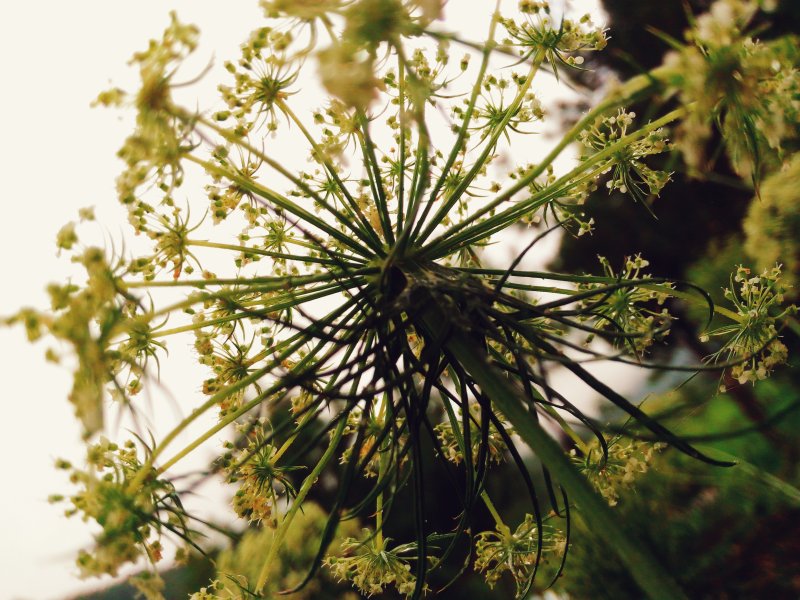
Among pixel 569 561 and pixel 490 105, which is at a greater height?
pixel 490 105

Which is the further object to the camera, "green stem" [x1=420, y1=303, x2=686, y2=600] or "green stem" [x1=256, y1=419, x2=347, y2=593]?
"green stem" [x1=256, y1=419, x2=347, y2=593]

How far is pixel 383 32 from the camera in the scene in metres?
1.04

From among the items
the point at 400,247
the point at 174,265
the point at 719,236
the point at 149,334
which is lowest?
the point at 400,247

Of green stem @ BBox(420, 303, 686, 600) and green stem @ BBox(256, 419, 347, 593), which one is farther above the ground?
green stem @ BBox(256, 419, 347, 593)

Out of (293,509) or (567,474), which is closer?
(567,474)

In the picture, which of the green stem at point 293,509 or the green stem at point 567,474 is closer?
the green stem at point 567,474

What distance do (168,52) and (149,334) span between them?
0.72 metres

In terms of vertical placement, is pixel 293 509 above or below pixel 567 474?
above

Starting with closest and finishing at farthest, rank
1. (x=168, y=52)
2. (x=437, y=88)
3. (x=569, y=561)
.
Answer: (x=168, y=52) < (x=437, y=88) < (x=569, y=561)

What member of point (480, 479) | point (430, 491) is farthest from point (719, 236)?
point (480, 479)

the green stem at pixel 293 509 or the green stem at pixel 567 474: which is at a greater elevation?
the green stem at pixel 293 509

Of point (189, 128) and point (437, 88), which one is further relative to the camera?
point (437, 88)

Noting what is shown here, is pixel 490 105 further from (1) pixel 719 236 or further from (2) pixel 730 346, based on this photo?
(1) pixel 719 236

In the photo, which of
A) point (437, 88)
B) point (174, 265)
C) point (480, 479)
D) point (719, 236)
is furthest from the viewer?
point (719, 236)
